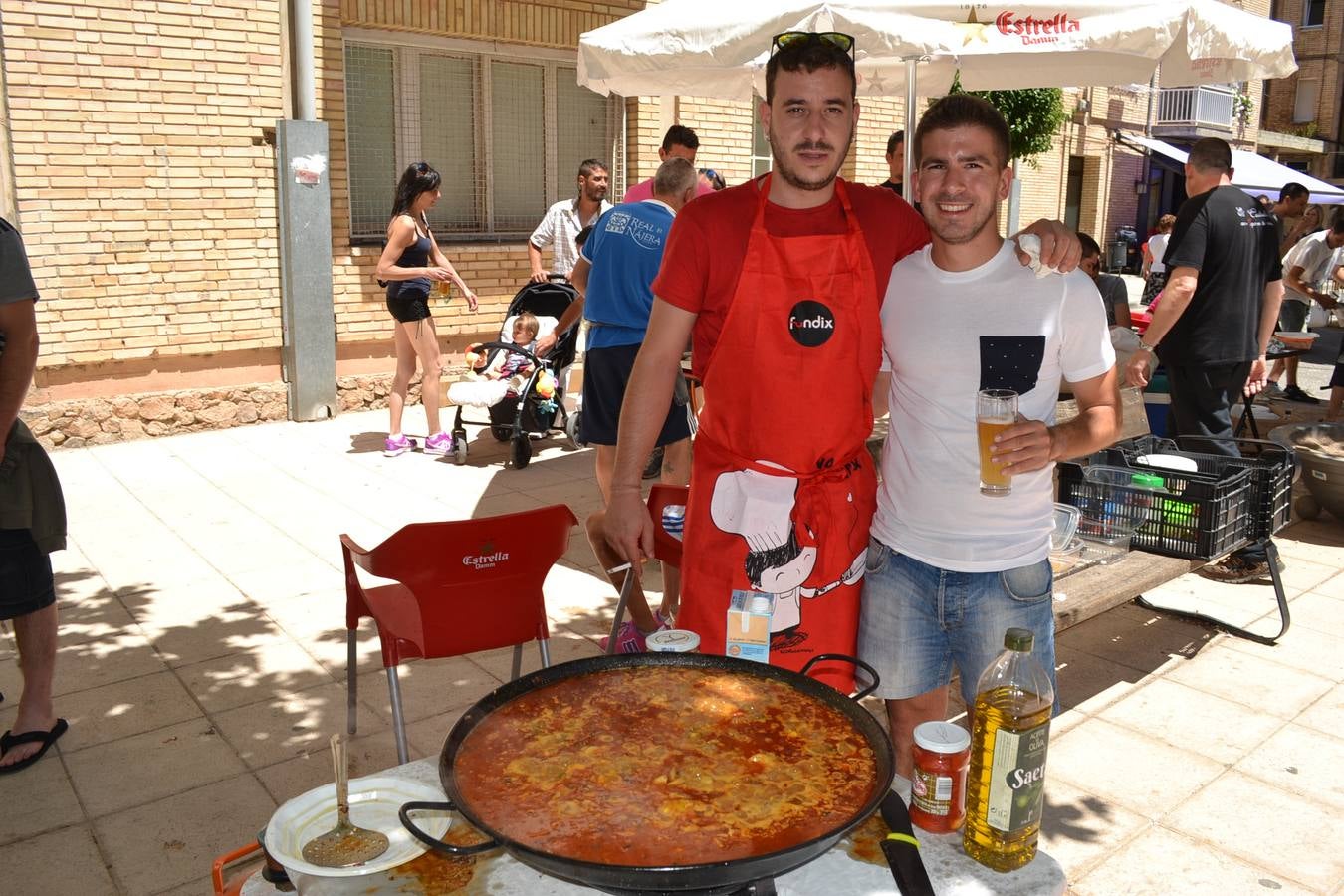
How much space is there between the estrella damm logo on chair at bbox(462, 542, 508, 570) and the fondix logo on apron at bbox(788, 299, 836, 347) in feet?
4.43

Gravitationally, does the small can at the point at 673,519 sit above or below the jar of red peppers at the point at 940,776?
below

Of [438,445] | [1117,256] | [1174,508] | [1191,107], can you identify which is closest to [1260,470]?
[1174,508]

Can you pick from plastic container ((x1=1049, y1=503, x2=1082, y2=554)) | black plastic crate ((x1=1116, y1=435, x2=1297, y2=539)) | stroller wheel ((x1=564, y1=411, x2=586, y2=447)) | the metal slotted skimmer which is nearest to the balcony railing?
stroller wheel ((x1=564, y1=411, x2=586, y2=447))

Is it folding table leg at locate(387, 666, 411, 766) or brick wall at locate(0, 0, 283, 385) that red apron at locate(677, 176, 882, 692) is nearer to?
folding table leg at locate(387, 666, 411, 766)

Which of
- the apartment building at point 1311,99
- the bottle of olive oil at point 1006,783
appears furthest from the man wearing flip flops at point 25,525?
the apartment building at point 1311,99

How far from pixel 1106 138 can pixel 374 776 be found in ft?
98.3

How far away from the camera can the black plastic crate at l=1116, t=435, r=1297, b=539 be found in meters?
5.20

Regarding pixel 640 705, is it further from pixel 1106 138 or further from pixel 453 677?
pixel 1106 138

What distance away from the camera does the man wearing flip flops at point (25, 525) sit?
384 cm

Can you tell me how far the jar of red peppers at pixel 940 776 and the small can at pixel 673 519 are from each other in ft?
6.85

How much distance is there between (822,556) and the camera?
2.99 meters

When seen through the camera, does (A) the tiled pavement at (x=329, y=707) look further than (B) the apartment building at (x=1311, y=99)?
No

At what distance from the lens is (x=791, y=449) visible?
293 centimetres

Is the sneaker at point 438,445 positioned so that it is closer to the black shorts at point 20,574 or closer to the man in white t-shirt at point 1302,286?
the black shorts at point 20,574
